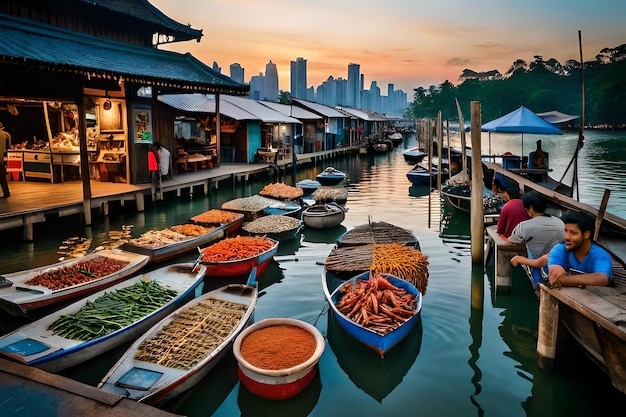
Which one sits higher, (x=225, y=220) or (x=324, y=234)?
→ (x=225, y=220)

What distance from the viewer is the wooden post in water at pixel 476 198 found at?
30.6 feet

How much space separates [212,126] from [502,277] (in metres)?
23.0

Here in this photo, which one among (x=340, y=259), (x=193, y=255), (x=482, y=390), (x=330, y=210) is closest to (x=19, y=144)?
(x=193, y=255)

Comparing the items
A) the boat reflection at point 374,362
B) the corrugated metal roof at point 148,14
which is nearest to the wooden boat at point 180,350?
the boat reflection at point 374,362

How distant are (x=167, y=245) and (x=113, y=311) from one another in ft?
12.2

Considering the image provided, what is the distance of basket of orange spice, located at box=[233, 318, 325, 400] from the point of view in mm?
5113

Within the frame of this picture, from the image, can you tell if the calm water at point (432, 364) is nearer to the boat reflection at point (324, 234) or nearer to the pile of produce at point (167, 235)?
the boat reflection at point (324, 234)

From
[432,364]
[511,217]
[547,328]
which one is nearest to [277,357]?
[432,364]

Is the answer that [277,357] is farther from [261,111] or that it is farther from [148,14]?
[261,111]

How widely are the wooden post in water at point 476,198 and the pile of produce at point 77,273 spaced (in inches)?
290

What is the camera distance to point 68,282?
770cm

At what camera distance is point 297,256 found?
11852 mm

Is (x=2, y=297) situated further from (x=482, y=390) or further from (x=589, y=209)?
(x=589, y=209)

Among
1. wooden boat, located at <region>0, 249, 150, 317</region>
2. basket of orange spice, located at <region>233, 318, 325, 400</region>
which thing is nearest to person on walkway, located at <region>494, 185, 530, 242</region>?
basket of orange spice, located at <region>233, 318, 325, 400</region>
